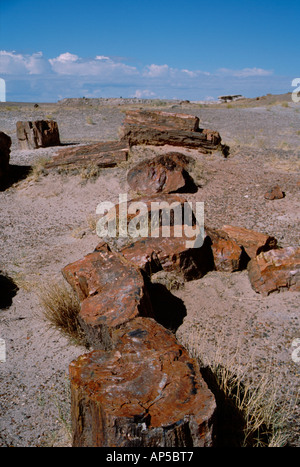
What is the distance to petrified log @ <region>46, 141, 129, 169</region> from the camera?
9.27 metres

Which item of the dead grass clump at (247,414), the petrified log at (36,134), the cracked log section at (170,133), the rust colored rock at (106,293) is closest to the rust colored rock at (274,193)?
the cracked log section at (170,133)

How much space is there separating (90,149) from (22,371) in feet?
23.3

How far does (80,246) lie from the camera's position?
6.17 metres

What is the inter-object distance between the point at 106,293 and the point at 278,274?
7.51ft

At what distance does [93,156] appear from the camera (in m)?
9.41

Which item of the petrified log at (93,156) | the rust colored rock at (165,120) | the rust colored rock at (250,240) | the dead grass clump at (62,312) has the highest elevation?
the rust colored rock at (165,120)

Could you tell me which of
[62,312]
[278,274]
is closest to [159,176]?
[278,274]

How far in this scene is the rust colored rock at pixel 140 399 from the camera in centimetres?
198

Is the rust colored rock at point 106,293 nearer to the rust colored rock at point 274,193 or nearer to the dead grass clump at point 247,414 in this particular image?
the dead grass clump at point 247,414

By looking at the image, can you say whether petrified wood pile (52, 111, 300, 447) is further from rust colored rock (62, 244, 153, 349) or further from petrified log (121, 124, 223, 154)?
petrified log (121, 124, 223, 154)

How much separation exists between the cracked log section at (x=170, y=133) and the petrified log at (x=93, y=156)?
59 centimetres

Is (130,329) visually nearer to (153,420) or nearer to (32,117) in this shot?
(153,420)
